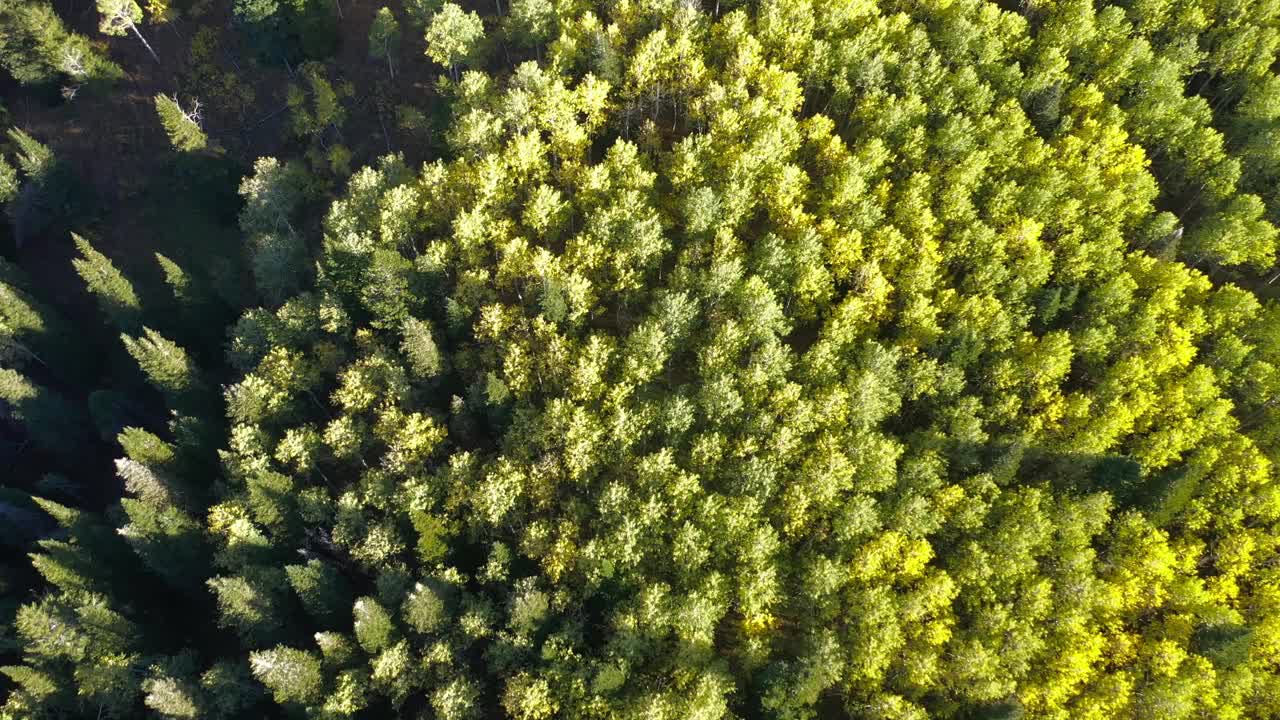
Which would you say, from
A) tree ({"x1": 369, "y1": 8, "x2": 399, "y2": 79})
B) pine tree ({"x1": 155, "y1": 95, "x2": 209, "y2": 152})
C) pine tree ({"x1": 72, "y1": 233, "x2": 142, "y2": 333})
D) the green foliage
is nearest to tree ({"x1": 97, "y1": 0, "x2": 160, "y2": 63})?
the green foliage

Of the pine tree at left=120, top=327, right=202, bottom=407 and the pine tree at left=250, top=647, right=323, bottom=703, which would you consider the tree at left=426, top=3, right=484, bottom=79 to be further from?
the pine tree at left=250, top=647, right=323, bottom=703

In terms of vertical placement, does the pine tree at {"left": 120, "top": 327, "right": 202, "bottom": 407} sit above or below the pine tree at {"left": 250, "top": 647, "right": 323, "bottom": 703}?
above

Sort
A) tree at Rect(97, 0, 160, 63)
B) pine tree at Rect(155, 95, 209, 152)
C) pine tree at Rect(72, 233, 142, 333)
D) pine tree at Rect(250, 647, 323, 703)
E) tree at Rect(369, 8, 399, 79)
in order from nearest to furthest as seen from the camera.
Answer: pine tree at Rect(250, 647, 323, 703) < pine tree at Rect(72, 233, 142, 333) < pine tree at Rect(155, 95, 209, 152) < tree at Rect(369, 8, 399, 79) < tree at Rect(97, 0, 160, 63)

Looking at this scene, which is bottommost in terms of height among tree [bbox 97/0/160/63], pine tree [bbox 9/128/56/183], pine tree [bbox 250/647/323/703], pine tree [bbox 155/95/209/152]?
pine tree [bbox 250/647/323/703]

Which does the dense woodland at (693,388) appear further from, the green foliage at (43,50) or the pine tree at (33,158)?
the green foliage at (43,50)

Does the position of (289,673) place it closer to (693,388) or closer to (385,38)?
(693,388)

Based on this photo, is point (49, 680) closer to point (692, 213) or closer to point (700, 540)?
point (700, 540)

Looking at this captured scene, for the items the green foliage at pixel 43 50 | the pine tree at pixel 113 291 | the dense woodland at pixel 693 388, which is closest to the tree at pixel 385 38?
the dense woodland at pixel 693 388

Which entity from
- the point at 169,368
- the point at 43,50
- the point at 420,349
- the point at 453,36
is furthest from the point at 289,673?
the point at 43,50
